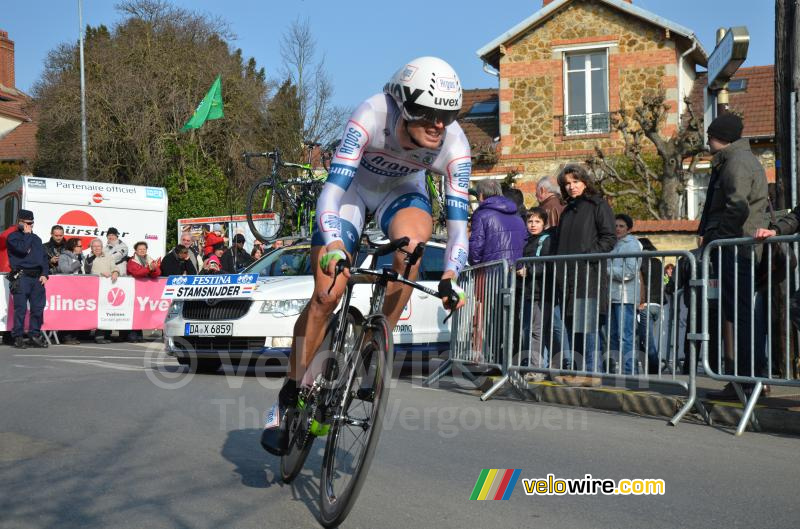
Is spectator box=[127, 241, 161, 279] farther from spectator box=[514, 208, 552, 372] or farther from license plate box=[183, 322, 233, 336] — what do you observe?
spectator box=[514, 208, 552, 372]

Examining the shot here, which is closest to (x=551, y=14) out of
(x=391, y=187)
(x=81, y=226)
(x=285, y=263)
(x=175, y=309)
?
(x=81, y=226)

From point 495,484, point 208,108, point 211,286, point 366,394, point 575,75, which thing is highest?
point 575,75

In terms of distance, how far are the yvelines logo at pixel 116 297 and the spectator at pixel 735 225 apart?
→ 12325mm

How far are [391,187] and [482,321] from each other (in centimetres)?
479

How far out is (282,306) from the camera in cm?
1081

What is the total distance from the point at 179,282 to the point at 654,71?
72.2 feet

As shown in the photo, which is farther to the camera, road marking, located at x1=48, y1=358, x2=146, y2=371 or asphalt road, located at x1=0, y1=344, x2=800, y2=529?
road marking, located at x1=48, y1=358, x2=146, y2=371

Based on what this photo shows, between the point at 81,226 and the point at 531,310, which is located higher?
the point at 81,226

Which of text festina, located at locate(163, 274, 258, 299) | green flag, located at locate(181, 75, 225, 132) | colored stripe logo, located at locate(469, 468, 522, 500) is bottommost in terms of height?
colored stripe logo, located at locate(469, 468, 522, 500)

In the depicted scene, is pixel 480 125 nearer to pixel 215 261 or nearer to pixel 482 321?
pixel 215 261

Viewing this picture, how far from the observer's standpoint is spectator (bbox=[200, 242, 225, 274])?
1806 cm

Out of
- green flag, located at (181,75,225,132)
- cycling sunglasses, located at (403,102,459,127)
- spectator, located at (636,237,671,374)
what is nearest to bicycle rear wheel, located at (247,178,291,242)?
green flag, located at (181,75,225,132)

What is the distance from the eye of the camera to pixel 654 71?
29984mm

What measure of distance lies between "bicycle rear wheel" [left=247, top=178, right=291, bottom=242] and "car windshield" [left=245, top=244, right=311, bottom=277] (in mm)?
6248
